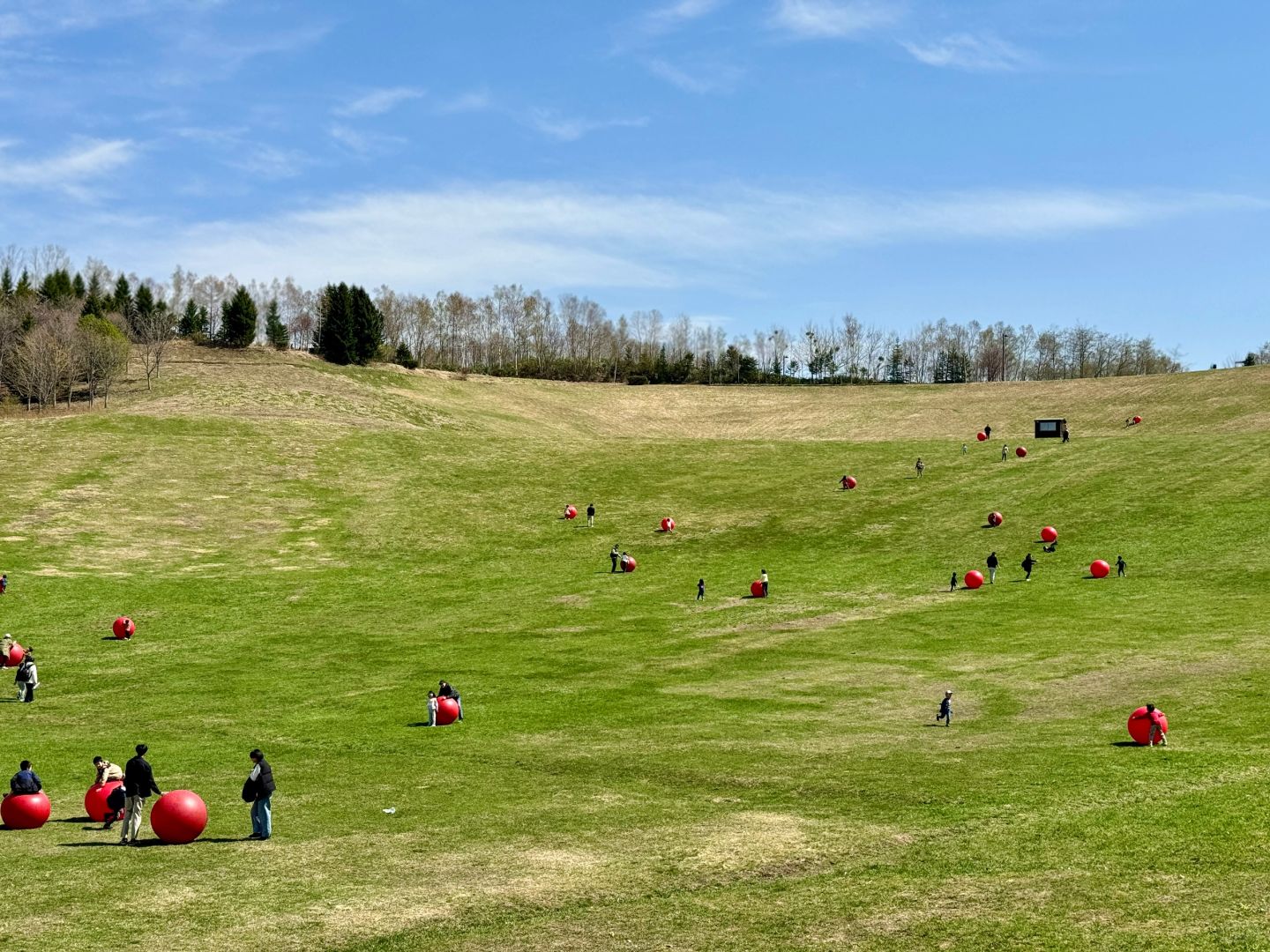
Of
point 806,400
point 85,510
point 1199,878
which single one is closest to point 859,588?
point 1199,878

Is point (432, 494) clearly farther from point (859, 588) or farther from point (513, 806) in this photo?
point (513, 806)

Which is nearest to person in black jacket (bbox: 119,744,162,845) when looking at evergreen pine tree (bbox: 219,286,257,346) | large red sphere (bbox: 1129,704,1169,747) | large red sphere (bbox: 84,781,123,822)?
large red sphere (bbox: 84,781,123,822)

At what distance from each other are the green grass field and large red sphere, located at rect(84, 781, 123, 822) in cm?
53

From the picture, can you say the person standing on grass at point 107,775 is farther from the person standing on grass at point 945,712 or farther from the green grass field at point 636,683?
the person standing on grass at point 945,712

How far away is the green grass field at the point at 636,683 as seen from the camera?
20.7 meters

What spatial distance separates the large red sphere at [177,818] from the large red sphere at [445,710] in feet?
53.7

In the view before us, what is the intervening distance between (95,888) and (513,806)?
1032 centimetres

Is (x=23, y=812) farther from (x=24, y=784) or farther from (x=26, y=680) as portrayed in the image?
(x=26, y=680)

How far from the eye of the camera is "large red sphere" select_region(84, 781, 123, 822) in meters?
27.6

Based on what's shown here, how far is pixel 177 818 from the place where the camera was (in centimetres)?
2512

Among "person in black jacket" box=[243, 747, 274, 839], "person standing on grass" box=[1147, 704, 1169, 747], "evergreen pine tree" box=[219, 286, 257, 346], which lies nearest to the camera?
"person in black jacket" box=[243, 747, 274, 839]

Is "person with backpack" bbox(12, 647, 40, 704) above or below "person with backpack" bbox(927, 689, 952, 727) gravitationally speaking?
below

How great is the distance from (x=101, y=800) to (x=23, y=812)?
1.66 meters

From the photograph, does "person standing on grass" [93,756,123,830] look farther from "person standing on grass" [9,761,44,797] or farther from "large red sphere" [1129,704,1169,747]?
"large red sphere" [1129,704,1169,747]
